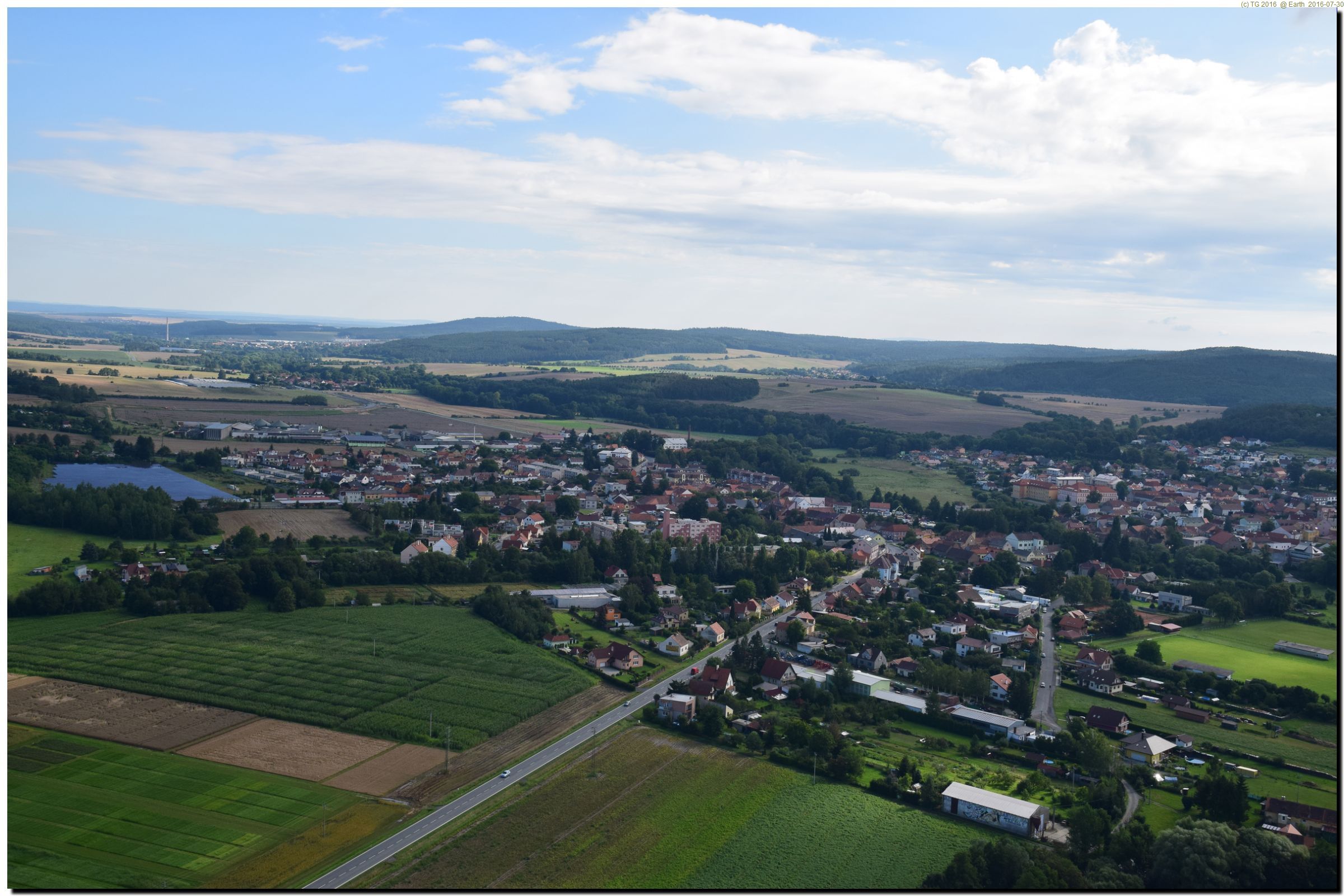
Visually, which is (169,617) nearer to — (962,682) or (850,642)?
(850,642)

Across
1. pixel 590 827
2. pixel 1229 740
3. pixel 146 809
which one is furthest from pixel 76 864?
pixel 1229 740

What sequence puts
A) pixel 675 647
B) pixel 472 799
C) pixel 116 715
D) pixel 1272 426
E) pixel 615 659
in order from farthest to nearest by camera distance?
pixel 1272 426
pixel 675 647
pixel 615 659
pixel 116 715
pixel 472 799

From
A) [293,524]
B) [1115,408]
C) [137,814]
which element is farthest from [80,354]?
[137,814]

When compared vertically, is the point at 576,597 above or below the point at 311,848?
above

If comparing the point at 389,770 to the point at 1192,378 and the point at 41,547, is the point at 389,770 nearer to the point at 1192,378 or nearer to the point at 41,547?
the point at 41,547

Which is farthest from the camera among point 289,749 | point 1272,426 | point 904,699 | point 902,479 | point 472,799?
point 1272,426

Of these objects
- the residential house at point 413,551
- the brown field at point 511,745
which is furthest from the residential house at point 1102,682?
the residential house at point 413,551

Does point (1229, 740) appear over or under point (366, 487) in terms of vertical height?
under
